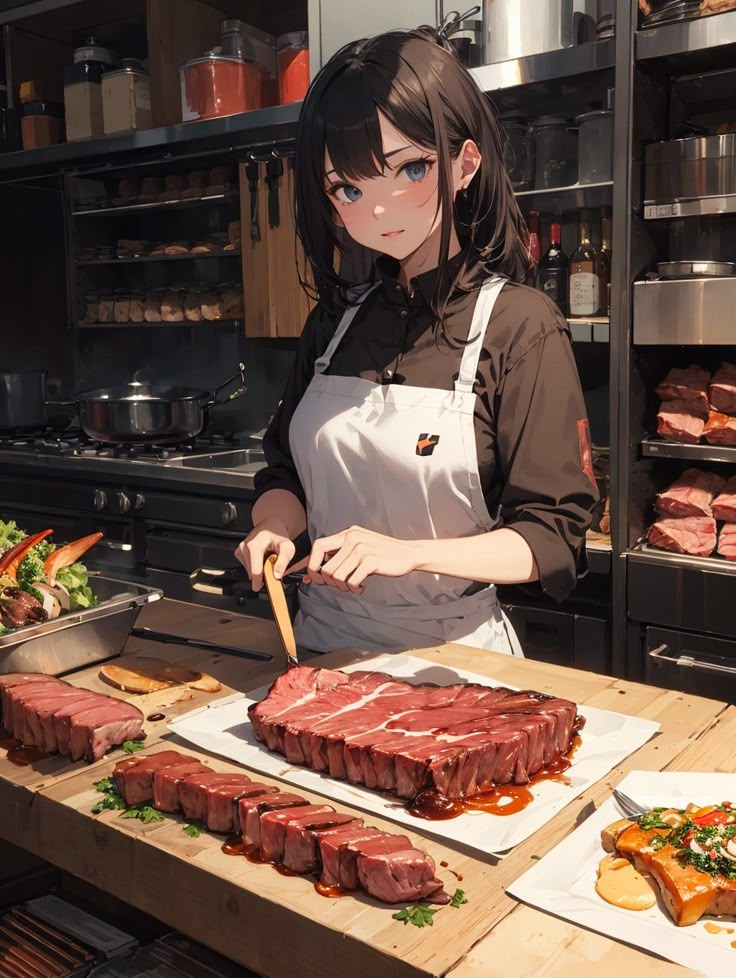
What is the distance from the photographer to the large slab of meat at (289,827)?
95 cm

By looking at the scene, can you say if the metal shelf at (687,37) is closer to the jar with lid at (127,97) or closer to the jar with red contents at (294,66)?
the jar with red contents at (294,66)

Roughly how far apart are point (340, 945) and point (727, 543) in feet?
7.00

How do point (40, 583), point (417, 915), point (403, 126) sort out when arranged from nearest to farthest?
point (417, 915), point (403, 126), point (40, 583)

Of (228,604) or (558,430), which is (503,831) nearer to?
(558,430)

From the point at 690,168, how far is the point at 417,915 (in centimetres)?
239

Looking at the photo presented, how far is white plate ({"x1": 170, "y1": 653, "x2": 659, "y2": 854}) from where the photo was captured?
109cm

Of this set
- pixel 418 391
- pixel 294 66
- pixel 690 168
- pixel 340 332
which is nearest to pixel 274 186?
pixel 294 66

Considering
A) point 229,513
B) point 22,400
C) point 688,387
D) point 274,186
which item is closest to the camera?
point 688,387

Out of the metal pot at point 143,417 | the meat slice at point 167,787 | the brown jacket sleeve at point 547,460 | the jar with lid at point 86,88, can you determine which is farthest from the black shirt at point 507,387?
the jar with lid at point 86,88

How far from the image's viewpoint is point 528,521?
1.57m

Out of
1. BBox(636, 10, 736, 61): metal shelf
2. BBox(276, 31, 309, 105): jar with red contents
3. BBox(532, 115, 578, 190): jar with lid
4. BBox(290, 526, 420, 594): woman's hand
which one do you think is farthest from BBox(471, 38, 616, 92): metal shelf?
BBox(290, 526, 420, 594): woman's hand

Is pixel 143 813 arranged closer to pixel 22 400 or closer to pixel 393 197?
pixel 393 197

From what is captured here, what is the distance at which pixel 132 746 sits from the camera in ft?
4.39

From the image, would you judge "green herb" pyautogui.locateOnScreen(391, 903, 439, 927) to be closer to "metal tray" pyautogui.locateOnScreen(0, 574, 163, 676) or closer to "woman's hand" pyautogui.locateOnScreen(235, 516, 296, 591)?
"woman's hand" pyautogui.locateOnScreen(235, 516, 296, 591)
